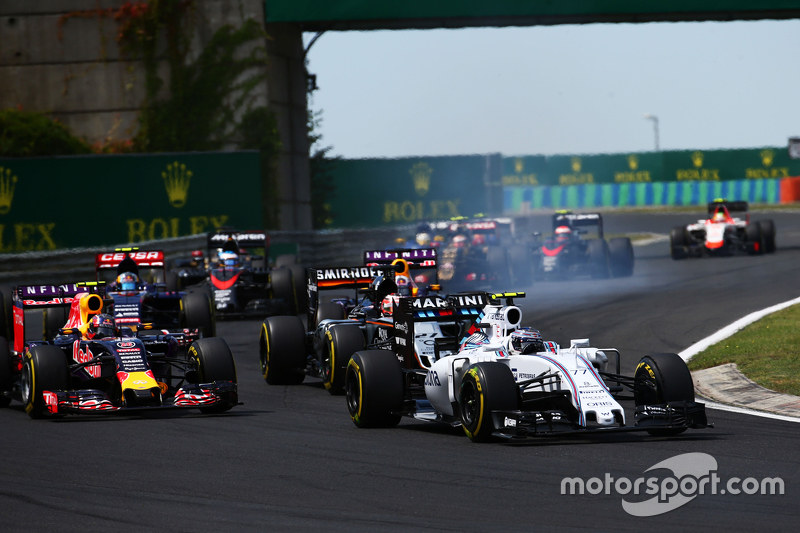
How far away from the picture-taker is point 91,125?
3494 centimetres

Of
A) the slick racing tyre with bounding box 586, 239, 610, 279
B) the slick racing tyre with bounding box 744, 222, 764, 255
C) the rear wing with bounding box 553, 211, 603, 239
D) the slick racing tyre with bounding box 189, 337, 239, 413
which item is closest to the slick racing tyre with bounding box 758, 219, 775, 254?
the slick racing tyre with bounding box 744, 222, 764, 255

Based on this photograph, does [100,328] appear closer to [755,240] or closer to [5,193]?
[5,193]

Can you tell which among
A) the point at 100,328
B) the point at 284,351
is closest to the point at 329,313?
the point at 284,351

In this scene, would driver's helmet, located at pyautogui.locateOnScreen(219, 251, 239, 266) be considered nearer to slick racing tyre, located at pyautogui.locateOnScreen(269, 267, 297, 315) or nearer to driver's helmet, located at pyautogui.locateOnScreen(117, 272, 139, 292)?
slick racing tyre, located at pyautogui.locateOnScreen(269, 267, 297, 315)

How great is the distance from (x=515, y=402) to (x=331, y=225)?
3107 centimetres

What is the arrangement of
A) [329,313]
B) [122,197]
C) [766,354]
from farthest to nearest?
1. [122,197]
2. [329,313]
3. [766,354]

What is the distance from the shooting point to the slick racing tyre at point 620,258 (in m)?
29.9

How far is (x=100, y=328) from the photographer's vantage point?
1362 centimetres

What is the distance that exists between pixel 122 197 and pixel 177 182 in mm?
1568

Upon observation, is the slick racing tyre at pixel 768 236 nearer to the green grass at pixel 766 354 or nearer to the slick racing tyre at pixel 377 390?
the green grass at pixel 766 354

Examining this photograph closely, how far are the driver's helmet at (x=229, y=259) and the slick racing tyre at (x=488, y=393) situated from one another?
1435cm

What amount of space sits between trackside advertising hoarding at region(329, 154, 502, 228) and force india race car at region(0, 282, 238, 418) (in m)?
27.4

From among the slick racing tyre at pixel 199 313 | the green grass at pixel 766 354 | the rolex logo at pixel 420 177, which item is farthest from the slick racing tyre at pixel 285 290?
the rolex logo at pixel 420 177

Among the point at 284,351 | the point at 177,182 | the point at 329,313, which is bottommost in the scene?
the point at 284,351
